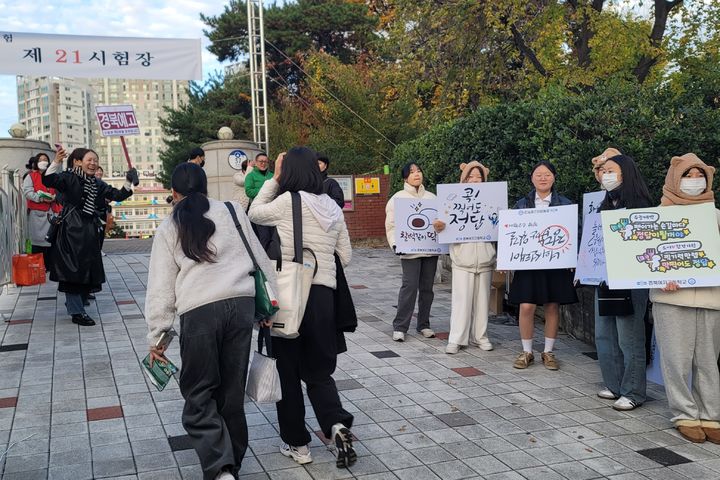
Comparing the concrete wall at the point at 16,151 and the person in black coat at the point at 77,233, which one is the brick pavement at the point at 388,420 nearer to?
the person in black coat at the point at 77,233

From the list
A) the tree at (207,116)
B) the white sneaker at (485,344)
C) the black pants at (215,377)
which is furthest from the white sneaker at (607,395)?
the tree at (207,116)

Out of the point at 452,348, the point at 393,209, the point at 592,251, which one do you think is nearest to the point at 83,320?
the point at 393,209

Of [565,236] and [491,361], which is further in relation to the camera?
[491,361]

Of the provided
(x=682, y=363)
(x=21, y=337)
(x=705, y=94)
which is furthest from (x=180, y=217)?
(x=705, y=94)

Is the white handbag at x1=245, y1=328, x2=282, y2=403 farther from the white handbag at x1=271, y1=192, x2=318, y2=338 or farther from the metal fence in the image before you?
the metal fence

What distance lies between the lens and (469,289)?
6.57 meters

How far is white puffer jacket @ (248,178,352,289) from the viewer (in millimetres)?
3906

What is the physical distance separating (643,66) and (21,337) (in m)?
13.6

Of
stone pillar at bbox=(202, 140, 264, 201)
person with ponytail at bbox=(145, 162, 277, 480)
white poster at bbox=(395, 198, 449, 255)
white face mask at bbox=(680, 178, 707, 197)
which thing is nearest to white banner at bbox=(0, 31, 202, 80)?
stone pillar at bbox=(202, 140, 264, 201)

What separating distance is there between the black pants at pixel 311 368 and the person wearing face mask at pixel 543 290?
8.28 feet

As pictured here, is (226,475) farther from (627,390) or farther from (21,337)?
(21,337)

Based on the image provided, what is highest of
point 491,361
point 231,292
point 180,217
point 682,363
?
point 180,217

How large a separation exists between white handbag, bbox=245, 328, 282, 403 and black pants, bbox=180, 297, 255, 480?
99mm

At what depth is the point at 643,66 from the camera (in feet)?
48.9
